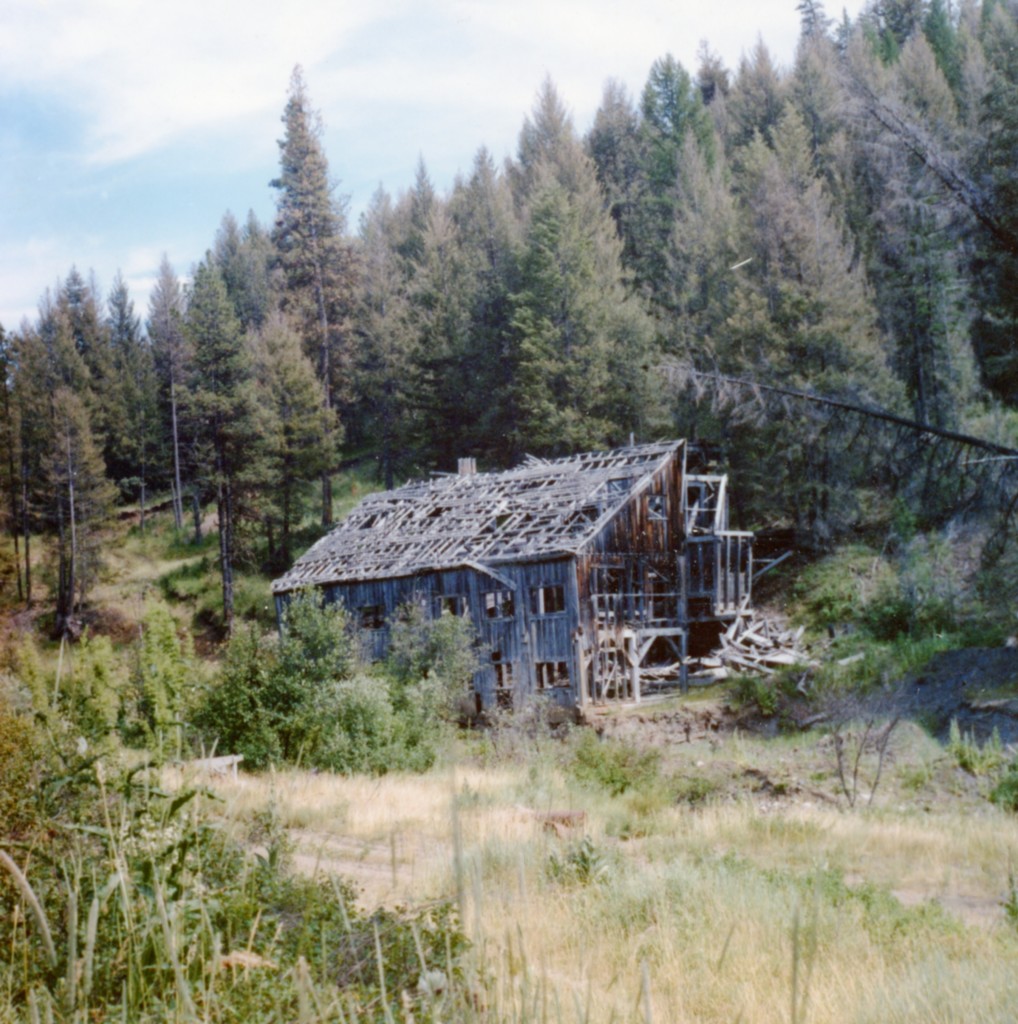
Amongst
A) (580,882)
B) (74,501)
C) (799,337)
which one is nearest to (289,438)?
(74,501)

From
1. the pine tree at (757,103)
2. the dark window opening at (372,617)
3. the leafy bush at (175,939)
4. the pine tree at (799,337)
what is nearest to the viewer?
the leafy bush at (175,939)

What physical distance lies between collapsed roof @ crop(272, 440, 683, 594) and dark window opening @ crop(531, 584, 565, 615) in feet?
4.35

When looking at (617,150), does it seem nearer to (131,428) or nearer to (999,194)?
(131,428)

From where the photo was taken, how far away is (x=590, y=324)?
4459 cm

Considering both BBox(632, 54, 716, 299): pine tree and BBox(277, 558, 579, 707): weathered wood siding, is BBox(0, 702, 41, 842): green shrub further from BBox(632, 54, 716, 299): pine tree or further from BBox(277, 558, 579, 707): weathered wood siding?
BBox(632, 54, 716, 299): pine tree

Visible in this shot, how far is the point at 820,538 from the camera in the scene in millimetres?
35062

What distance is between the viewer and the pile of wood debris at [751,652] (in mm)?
27609

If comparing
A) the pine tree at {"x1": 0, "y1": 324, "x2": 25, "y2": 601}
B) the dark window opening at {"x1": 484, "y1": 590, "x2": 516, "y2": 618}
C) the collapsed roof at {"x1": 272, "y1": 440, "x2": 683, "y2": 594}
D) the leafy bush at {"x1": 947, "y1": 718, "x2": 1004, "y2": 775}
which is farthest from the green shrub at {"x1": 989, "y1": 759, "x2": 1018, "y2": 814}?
the pine tree at {"x1": 0, "y1": 324, "x2": 25, "y2": 601}

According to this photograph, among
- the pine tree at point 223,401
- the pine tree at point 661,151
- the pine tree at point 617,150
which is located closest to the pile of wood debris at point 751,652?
the pine tree at point 223,401

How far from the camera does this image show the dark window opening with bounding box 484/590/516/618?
2753cm

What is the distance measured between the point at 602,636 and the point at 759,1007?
2244 cm

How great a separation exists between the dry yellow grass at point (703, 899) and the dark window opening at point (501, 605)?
1257 centimetres

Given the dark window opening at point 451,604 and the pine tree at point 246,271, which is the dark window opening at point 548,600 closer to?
the dark window opening at point 451,604

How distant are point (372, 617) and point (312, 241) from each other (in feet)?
109
